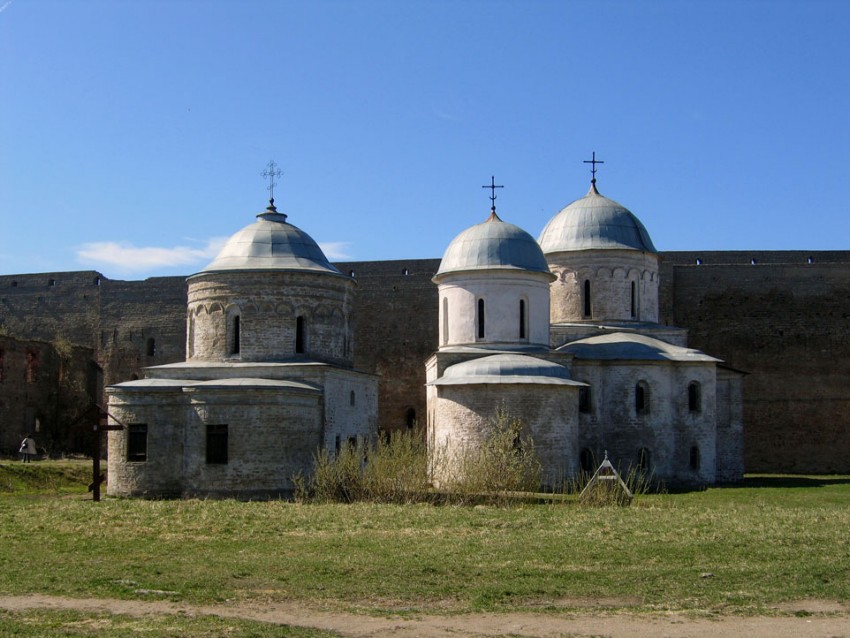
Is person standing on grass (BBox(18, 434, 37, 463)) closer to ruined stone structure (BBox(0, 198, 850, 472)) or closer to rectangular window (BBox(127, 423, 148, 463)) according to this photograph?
ruined stone structure (BBox(0, 198, 850, 472))

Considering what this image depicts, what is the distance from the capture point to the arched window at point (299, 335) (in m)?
22.6

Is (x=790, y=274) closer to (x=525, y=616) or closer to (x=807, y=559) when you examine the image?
(x=807, y=559)

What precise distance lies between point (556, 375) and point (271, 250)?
21.4 feet

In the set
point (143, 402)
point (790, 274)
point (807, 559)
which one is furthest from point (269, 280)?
point (790, 274)

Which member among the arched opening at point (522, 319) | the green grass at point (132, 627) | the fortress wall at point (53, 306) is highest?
the fortress wall at point (53, 306)

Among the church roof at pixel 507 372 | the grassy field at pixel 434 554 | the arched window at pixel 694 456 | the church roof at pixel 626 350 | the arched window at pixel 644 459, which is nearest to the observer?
the grassy field at pixel 434 554

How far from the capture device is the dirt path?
307 inches

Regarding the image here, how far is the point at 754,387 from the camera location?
33.8 metres

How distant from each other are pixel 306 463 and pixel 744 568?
1132cm

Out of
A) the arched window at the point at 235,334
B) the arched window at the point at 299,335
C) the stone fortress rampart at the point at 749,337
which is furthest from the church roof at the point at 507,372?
the stone fortress rampart at the point at 749,337

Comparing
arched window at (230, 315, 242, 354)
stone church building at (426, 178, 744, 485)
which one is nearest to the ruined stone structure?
stone church building at (426, 178, 744, 485)

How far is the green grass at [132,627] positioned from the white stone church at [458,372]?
10676 mm

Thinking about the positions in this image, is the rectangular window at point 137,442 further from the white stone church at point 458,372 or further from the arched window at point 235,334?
the arched window at point 235,334

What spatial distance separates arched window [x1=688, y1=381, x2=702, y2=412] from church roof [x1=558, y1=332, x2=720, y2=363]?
0.63 m
